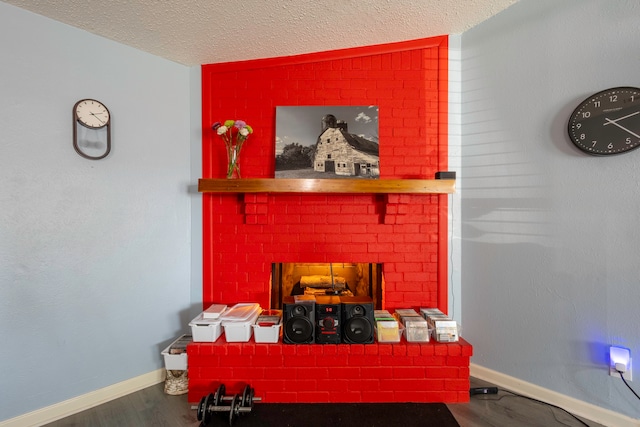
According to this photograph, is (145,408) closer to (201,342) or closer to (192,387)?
(192,387)

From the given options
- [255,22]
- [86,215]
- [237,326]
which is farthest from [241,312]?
[255,22]

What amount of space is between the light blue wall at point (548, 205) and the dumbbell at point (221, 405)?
1810 mm

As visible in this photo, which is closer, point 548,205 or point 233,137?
point 548,205

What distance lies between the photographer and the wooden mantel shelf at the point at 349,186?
86.6 inches

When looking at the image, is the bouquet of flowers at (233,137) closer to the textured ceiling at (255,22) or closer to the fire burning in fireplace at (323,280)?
the textured ceiling at (255,22)

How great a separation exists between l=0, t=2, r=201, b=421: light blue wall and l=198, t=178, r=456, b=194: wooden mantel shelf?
736 mm

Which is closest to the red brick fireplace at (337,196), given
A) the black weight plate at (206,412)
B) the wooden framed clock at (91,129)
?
the wooden framed clock at (91,129)

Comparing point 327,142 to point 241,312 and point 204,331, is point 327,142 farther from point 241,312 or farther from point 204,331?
point 204,331

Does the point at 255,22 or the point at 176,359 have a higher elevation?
the point at 255,22

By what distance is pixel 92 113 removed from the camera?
206 centimetres

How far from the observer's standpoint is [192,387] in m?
2.04

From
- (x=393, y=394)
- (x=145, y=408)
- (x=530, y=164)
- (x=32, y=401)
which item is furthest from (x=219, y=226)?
(x=530, y=164)

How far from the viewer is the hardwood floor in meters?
1.84

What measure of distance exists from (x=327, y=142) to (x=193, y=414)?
2.21 m
